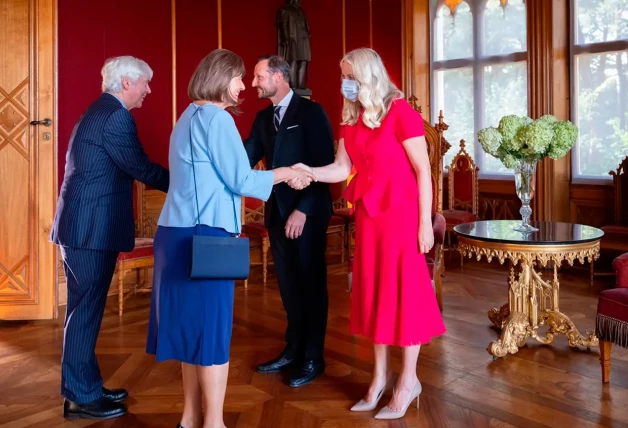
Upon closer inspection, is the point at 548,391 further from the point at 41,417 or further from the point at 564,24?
the point at 564,24

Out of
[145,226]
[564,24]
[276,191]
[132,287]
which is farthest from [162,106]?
[564,24]

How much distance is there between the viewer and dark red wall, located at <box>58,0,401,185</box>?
16.6ft

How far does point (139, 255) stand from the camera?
15.3 feet

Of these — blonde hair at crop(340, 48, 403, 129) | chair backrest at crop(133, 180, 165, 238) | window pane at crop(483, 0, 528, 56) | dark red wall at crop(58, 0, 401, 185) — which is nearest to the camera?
blonde hair at crop(340, 48, 403, 129)

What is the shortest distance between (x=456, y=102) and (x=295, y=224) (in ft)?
17.3

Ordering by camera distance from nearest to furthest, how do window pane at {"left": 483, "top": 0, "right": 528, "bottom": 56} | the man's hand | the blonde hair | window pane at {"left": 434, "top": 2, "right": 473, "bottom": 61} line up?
1. the blonde hair
2. the man's hand
3. window pane at {"left": 483, "top": 0, "right": 528, "bottom": 56}
4. window pane at {"left": 434, "top": 2, "right": 473, "bottom": 61}

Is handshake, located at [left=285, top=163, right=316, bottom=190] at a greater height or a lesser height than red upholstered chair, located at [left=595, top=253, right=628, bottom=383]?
greater

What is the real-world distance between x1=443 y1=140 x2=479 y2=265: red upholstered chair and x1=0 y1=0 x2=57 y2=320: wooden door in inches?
156

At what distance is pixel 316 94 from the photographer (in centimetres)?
715

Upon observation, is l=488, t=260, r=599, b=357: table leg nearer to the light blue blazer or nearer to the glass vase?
the glass vase

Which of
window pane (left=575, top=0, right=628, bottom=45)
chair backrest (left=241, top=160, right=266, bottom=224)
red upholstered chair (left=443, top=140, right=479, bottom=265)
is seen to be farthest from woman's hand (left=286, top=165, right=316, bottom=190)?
window pane (left=575, top=0, right=628, bottom=45)

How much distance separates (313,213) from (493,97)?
195 inches

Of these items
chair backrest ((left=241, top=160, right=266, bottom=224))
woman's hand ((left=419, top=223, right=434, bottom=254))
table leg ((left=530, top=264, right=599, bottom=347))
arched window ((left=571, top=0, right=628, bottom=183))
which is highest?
arched window ((left=571, top=0, right=628, bottom=183))

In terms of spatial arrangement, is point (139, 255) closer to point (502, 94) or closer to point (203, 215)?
point (203, 215)
